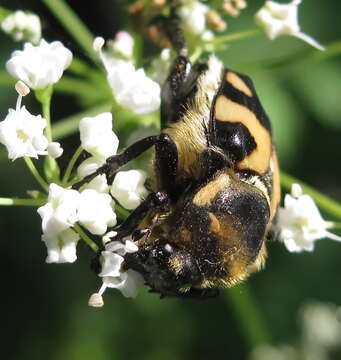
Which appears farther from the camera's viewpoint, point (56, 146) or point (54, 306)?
point (54, 306)

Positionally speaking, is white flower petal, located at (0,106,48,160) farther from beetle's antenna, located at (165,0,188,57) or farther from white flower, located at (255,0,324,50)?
white flower, located at (255,0,324,50)

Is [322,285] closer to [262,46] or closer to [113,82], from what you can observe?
[262,46]

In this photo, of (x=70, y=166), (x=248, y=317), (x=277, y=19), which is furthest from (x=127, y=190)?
(x=248, y=317)

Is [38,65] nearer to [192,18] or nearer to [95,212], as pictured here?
[95,212]

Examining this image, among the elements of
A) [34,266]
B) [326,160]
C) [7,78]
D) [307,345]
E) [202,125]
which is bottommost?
[307,345]

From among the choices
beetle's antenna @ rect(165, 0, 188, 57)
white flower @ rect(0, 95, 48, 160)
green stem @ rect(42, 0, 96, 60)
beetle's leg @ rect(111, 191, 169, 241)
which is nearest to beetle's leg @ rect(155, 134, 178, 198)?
beetle's leg @ rect(111, 191, 169, 241)

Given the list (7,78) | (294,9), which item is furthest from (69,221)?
(294,9)
